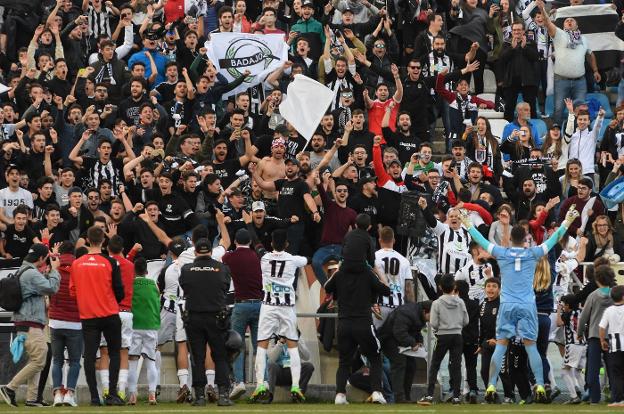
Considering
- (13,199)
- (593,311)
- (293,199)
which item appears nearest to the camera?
(593,311)

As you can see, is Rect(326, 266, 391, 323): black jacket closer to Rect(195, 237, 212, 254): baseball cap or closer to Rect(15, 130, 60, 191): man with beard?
Rect(195, 237, 212, 254): baseball cap

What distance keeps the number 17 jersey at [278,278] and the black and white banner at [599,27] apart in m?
10.7

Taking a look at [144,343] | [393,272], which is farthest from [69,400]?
[393,272]

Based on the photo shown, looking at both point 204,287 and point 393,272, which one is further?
point 393,272

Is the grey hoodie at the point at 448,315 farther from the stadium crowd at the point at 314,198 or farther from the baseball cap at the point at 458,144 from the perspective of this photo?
the baseball cap at the point at 458,144

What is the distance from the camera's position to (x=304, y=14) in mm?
26953

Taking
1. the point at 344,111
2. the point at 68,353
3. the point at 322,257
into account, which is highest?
the point at 344,111

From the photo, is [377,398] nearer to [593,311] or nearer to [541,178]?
[593,311]

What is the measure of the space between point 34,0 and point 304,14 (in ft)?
15.2

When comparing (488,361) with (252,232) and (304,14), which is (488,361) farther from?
(304,14)

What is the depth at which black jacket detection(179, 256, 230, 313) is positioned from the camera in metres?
18.1

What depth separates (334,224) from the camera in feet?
71.2

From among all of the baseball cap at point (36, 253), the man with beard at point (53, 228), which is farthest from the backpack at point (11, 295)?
the man with beard at point (53, 228)

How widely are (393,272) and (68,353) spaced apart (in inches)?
147
